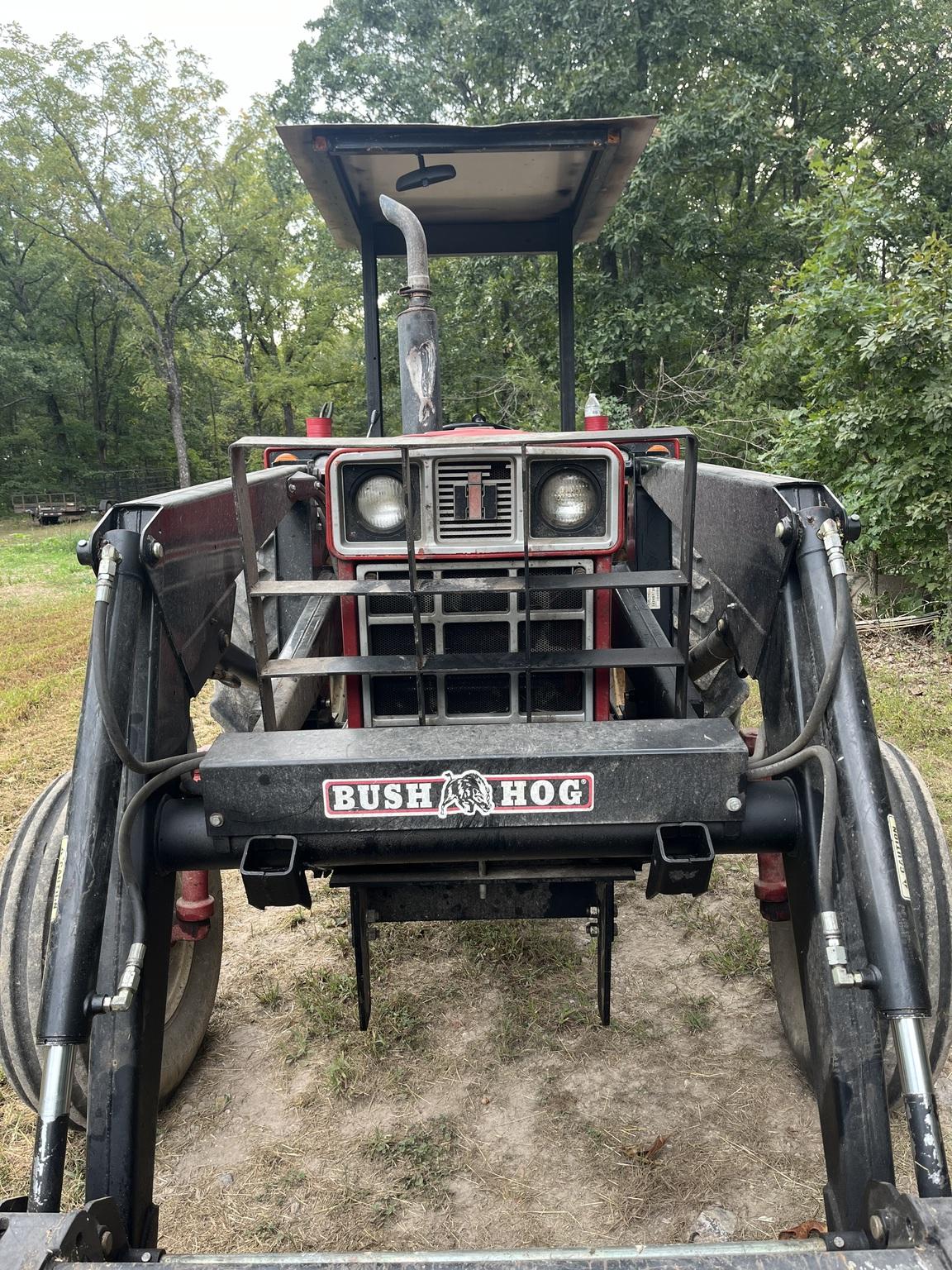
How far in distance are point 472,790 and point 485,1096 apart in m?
1.40

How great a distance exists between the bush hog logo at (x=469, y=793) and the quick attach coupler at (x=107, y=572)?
0.56 meters

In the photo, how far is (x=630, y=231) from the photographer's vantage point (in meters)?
12.8

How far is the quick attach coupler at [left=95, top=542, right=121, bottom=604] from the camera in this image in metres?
1.67

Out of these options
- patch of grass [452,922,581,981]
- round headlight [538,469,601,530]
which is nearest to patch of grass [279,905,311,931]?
patch of grass [452,922,581,981]

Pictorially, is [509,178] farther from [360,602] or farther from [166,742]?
[166,742]

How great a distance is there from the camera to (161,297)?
22766 millimetres

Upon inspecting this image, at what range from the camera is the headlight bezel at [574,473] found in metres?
2.19

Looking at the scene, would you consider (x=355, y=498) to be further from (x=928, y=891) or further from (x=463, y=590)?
(x=928, y=891)

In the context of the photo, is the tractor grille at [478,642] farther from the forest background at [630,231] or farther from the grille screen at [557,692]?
the forest background at [630,231]

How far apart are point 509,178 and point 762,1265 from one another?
12.1ft

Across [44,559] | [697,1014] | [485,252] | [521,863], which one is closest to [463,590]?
[521,863]

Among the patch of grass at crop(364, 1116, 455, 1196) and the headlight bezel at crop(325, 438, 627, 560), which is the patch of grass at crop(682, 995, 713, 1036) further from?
the headlight bezel at crop(325, 438, 627, 560)

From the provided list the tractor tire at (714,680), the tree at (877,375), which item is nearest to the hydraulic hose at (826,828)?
the tractor tire at (714,680)

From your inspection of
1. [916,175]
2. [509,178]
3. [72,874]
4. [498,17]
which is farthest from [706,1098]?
[916,175]
